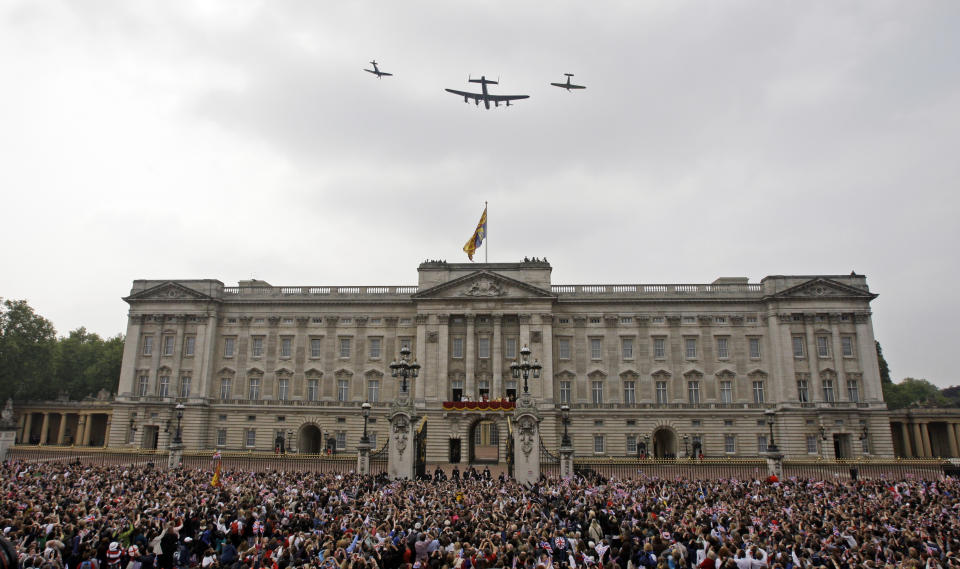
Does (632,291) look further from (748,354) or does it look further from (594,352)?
(748,354)

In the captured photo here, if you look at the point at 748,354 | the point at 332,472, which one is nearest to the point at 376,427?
the point at 332,472

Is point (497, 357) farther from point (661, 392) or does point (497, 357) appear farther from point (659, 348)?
point (661, 392)

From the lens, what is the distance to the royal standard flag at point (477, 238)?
63031 millimetres

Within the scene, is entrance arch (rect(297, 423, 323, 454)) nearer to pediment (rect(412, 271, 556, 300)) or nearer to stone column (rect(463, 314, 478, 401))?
stone column (rect(463, 314, 478, 401))

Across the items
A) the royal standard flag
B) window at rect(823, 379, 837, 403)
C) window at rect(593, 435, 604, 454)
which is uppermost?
the royal standard flag

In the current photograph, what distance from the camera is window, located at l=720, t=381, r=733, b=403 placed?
208 ft

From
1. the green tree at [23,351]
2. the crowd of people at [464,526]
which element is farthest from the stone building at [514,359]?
the crowd of people at [464,526]

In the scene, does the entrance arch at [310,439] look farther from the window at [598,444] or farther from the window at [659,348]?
the window at [659,348]

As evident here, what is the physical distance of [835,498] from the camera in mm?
25781

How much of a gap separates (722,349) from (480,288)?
85.5ft

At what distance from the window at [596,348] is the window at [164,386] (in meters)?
45.3

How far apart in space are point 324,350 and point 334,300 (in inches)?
218

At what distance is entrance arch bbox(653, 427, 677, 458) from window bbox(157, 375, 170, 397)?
5153 centimetres

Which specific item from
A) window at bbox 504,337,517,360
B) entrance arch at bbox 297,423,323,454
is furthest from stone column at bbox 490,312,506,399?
entrance arch at bbox 297,423,323,454
